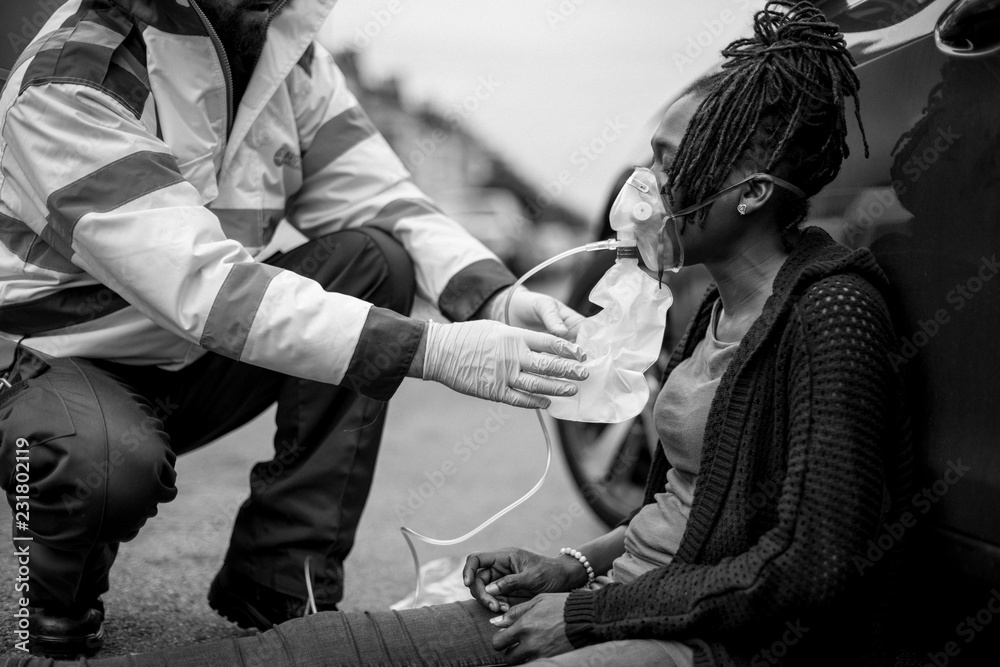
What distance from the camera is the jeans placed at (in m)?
1.58

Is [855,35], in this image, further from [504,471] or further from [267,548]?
[504,471]

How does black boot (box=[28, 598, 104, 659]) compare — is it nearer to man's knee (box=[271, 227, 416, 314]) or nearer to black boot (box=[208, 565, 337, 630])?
black boot (box=[208, 565, 337, 630])

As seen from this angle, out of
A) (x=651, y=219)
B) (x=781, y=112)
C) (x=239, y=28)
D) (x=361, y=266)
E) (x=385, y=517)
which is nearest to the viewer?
(x=781, y=112)

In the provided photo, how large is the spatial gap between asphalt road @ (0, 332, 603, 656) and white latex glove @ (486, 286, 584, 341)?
40.1 inches

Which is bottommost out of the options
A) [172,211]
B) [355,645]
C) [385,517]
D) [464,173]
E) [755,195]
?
[464,173]

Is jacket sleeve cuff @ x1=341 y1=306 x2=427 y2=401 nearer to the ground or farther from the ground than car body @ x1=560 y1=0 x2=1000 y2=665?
nearer to the ground

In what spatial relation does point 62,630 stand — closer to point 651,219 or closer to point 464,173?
point 651,219

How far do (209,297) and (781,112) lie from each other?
109 cm

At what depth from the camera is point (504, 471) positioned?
429 centimetres

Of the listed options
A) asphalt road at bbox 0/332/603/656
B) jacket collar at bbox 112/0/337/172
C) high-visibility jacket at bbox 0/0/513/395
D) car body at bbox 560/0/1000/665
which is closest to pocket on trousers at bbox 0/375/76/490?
high-visibility jacket at bbox 0/0/513/395

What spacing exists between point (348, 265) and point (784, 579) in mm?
1358

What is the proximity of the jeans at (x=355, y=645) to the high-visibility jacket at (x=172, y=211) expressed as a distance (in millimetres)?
Result: 448

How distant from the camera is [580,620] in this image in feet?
4.89

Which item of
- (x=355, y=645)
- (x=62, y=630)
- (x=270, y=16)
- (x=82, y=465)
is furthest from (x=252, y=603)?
(x=270, y=16)
